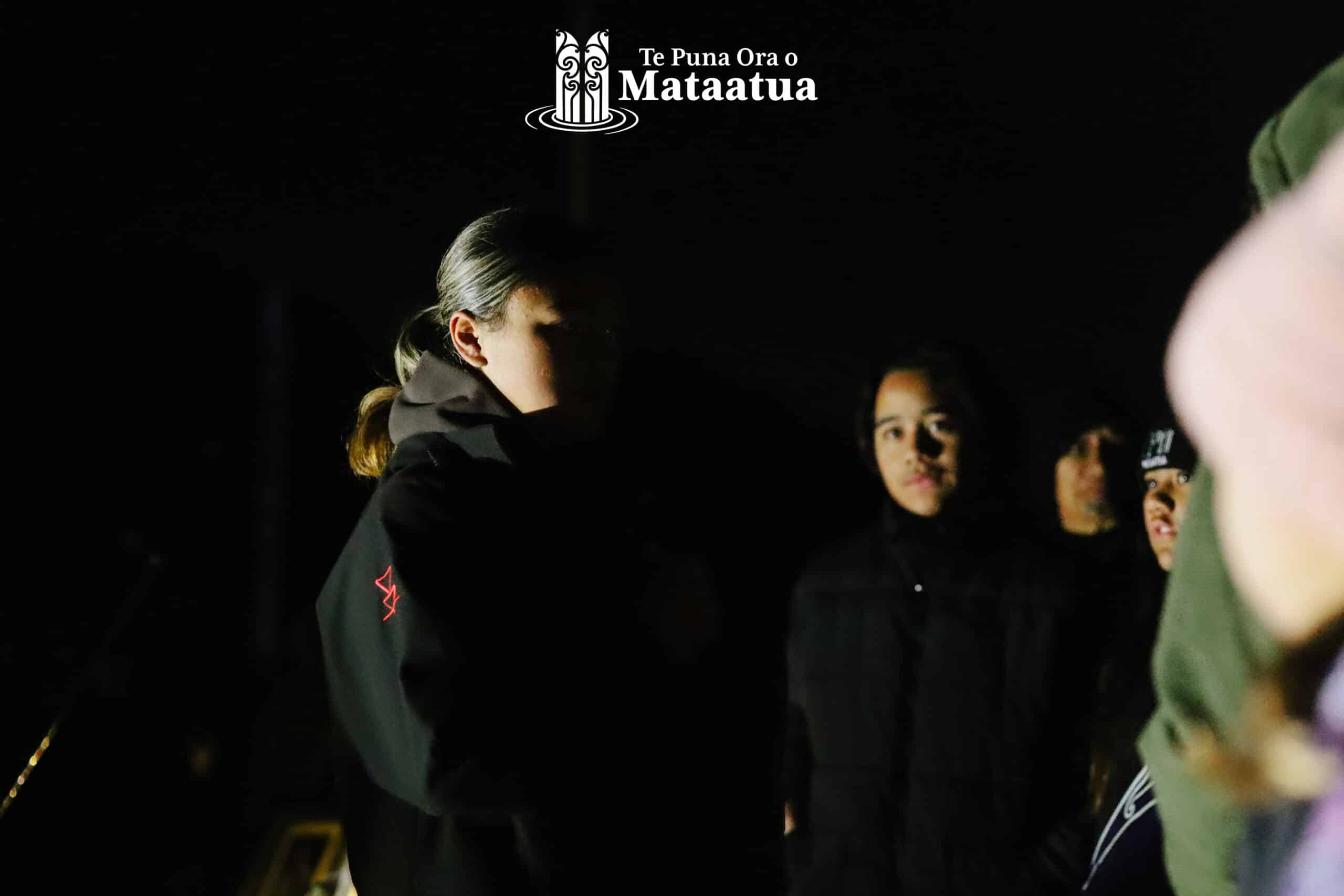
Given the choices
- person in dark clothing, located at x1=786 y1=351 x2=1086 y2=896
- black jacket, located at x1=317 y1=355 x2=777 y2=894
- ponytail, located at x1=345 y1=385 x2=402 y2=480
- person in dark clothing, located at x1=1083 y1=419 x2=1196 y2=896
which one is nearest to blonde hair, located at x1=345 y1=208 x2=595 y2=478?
ponytail, located at x1=345 y1=385 x2=402 y2=480

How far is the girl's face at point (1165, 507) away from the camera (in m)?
1.91

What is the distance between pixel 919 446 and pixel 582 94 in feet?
4.20

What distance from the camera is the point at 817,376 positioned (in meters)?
2.78

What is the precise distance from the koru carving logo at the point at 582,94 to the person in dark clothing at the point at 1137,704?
148cm

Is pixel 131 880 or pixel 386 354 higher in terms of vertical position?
pixel 386 354

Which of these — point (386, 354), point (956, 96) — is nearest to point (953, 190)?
point (956, 96)

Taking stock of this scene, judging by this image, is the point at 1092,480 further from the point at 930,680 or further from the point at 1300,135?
the point at 1300,135

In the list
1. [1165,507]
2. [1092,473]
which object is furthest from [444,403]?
[1092,473]

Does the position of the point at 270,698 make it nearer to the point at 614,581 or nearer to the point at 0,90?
the point at 0,90

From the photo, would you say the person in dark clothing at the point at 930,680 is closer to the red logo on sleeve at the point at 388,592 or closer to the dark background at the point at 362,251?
the dark background at the point at 362,251

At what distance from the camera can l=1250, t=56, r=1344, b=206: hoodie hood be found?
0.58m

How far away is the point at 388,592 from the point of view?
1.18 meters

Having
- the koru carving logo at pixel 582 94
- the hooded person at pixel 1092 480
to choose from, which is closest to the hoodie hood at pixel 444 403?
the hooded person at pixel 1092 480

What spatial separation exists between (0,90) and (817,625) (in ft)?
7.04
